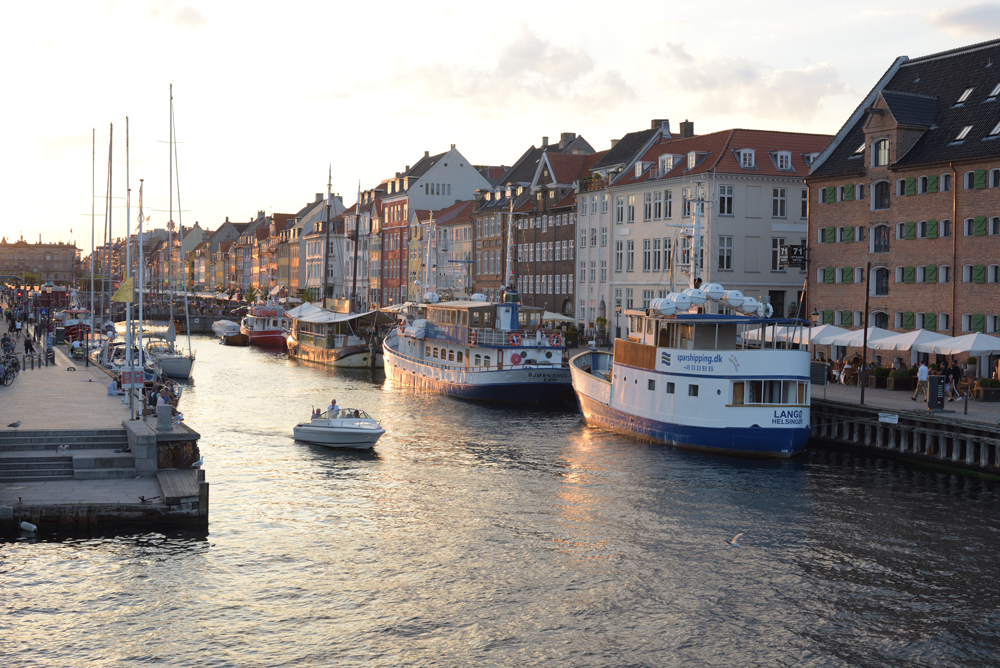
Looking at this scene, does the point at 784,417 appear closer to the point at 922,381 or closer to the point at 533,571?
the point at 922,381

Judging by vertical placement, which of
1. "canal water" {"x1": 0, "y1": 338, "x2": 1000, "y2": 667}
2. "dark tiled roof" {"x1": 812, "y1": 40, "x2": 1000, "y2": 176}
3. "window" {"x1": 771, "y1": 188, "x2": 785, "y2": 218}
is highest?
"dark tiled roof" {"x1": 812, "y1": 40, "x2": 1000, "y2": 176}

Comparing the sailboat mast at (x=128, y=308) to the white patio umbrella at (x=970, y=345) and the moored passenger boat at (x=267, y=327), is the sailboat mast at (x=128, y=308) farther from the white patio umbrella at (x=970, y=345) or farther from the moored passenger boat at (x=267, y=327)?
the moored passenger boat at (x=267, y=327)

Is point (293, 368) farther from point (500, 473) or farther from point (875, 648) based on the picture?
point (875, 648)

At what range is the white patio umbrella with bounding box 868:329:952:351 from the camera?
48156 mm

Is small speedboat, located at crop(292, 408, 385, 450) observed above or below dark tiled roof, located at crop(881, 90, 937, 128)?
below

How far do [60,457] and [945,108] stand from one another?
47689 mm

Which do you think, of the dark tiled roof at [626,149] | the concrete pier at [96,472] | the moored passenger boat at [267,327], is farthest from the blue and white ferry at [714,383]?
the moored passenger boat at [267,327]

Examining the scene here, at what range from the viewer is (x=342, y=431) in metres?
42.8

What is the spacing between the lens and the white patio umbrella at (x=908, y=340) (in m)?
48.2

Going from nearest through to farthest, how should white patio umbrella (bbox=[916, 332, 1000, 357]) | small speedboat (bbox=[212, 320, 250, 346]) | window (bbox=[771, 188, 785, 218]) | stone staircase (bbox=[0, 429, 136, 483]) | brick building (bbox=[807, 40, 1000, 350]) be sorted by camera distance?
stone staircase (bbox=[0, 429, 136, 483])
white patio umbrella (bbox=[916, 332, 1000, 357])
brick building (bbox=[807, 40, 1000, 350])
window (bbox=[771, 188, 785, 218])
small speedboat (bbox=[212, 320, 250, 346])

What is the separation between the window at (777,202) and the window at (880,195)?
744 inches

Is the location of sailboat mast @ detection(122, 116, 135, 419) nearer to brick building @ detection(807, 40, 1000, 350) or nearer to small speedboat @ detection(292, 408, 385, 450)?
small speedboat @ detection(292, 408, 385, 450)

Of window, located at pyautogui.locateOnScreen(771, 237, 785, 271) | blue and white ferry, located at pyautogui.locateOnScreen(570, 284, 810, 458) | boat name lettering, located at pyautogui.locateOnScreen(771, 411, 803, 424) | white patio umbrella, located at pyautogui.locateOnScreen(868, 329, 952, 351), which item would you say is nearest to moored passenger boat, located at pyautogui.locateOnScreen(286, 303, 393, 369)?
window, located at pyautogui.locateOnScreen(771, 237, 785, 271)

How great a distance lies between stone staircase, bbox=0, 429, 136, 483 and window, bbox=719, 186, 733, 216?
2111 inches
